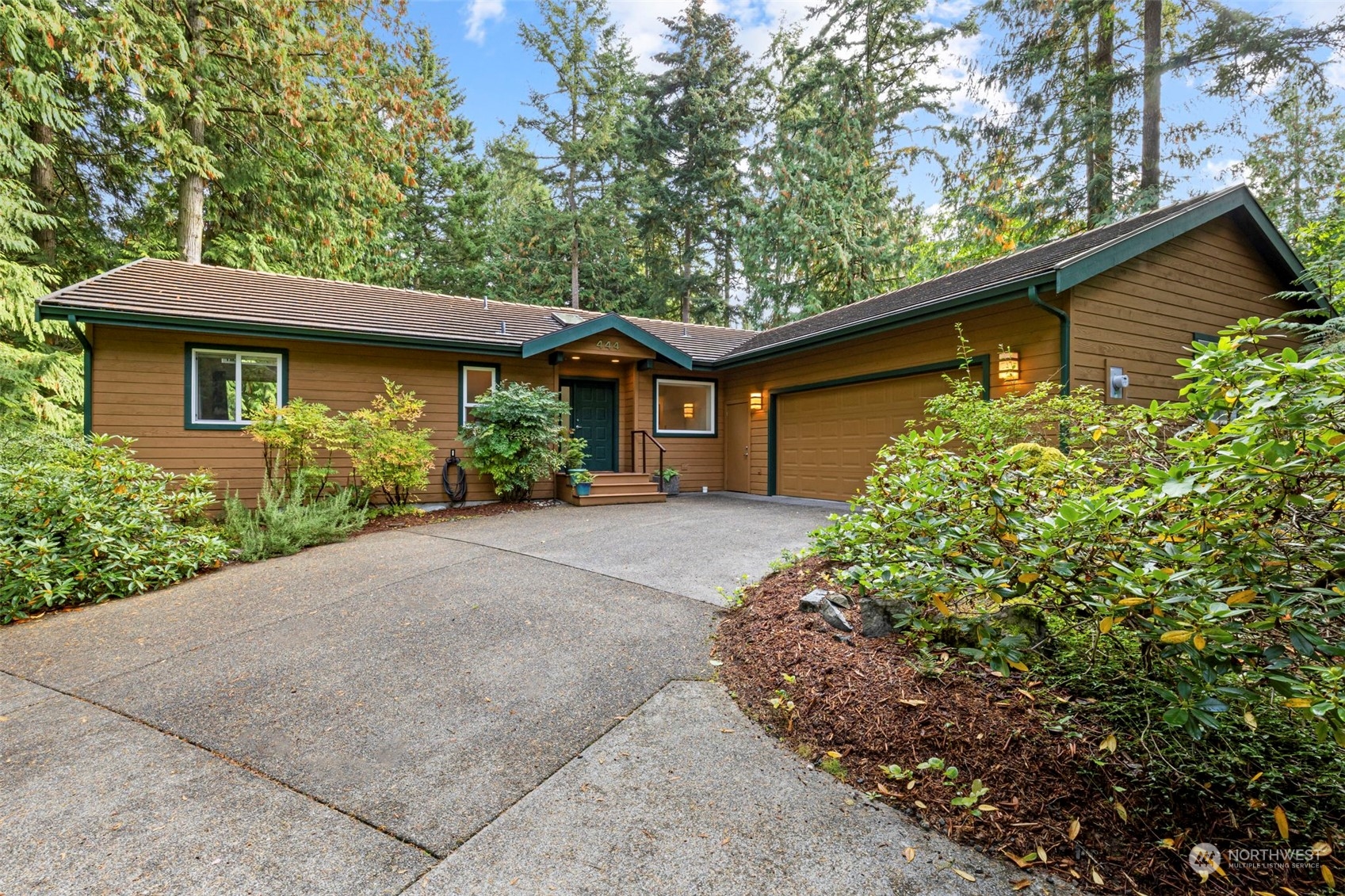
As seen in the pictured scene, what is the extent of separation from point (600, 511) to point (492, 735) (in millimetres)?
5891

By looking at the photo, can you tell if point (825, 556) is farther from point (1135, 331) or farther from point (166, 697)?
point (1135, 331)

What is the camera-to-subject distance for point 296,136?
10469mm

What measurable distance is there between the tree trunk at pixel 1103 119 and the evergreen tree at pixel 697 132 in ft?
30.5

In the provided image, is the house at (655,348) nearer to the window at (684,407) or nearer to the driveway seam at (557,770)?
the window at (684,407)

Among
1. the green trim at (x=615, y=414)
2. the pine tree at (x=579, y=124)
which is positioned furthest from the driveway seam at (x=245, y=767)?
the pine tree at (x=579, y=124)

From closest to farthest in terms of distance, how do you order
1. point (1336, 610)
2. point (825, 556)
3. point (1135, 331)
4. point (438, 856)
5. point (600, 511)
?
point (1336, 610) < point (438, 856) < point (825, 556) < point (1135, 331) < point (600, 511)

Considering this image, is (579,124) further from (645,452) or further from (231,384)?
(231,384)

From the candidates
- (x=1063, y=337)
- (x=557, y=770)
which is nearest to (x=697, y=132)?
(x=1063, y=337)

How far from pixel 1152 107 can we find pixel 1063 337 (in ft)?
28.7

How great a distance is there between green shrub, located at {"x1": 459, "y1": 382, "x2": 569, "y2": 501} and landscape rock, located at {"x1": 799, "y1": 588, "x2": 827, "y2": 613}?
6.08m

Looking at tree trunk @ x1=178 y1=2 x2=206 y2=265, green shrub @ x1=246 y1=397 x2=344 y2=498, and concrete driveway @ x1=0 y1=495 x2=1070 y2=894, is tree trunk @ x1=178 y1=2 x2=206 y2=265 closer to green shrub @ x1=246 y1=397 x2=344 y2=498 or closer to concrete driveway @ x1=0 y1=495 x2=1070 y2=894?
green shrub @ x1=246 y1=397 x2=344 y2=498

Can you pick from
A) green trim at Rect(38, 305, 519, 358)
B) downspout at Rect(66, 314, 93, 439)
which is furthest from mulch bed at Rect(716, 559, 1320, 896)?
downspout at Rect(66, 314, 93, 439)

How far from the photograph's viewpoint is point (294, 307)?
28.0ft

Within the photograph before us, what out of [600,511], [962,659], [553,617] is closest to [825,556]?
[962,659]
